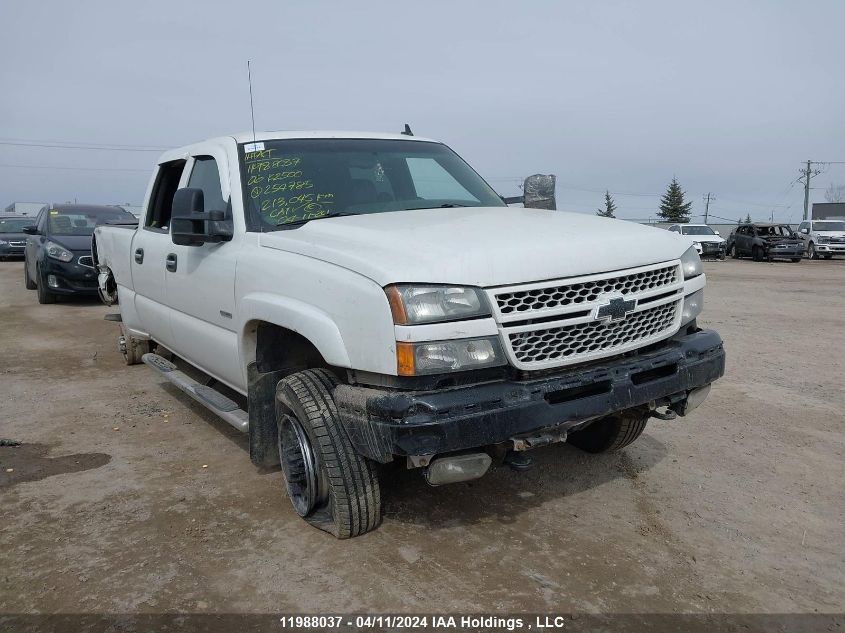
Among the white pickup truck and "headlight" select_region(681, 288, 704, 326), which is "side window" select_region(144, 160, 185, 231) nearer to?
the white pickup truck

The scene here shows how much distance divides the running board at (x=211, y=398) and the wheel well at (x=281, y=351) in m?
0.39

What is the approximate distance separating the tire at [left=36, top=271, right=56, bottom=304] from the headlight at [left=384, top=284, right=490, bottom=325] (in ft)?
35.1

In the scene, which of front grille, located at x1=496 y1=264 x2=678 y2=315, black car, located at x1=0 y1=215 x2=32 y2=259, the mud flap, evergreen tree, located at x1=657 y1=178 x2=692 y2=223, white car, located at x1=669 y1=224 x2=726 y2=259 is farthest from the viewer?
evergreen tree, located at x1=657 y1=178 x2=692 y2=223

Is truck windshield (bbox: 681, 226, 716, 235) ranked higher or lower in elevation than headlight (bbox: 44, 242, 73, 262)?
lower

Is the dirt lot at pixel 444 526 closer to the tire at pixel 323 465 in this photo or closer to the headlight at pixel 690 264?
the tire at pixel 323 465

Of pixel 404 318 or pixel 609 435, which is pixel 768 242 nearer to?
pixel 609 435

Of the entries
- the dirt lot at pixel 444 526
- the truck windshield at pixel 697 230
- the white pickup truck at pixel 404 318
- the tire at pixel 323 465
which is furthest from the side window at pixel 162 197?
the truck windshield at pixel 697 230

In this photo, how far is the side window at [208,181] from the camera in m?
4.32

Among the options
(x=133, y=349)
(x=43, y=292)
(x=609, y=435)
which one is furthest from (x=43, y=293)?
(x=609, y=435)

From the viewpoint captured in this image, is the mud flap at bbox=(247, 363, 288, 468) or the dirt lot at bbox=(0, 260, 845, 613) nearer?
the dirt lot at bbox=(0, 260, 845, 613)

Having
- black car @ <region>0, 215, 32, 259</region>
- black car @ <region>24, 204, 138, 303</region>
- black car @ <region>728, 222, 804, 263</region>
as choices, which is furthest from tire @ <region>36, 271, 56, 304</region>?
black car @ <region>728, 222, 804, 263</region>

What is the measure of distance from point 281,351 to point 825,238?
31668 mm

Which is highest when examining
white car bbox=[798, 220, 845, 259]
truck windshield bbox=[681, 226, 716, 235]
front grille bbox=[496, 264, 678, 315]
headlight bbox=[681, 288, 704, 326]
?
front grille bbox=[496, 264, 678, 315]

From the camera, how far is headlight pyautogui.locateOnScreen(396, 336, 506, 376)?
A: 9.01ft
